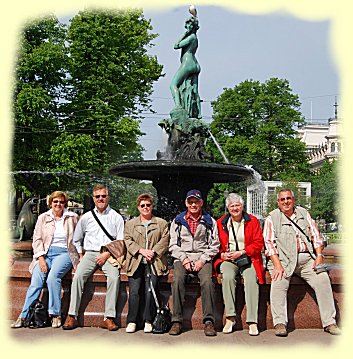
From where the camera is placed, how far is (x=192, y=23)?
11820mm

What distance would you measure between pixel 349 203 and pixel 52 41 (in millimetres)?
21496

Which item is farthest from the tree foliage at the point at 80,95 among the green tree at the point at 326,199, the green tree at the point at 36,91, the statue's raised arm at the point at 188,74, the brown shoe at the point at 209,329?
the brown shoe at the point at 209,329

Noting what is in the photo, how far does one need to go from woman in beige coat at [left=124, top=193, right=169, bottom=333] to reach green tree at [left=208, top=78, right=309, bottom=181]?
114 ft

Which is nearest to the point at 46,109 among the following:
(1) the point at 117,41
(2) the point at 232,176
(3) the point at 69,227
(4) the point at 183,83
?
(1) the point at 117,41

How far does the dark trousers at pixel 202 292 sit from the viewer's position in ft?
20.2

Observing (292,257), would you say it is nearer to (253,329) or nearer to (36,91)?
(253,329)

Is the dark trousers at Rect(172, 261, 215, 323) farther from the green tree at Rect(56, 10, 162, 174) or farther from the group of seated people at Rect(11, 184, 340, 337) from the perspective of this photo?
the green tree at Rect(56, 10, 162, 174)

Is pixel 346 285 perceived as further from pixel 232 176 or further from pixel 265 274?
pixel 232 176

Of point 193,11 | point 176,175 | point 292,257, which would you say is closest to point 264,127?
point 193,11

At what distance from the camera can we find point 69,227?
6.88 metres

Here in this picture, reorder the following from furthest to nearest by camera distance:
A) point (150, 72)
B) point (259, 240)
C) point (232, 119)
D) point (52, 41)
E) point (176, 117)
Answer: point (232, 119)
point (150, 72)
point (52, 41)
point (176, 117)
point (259, 240)

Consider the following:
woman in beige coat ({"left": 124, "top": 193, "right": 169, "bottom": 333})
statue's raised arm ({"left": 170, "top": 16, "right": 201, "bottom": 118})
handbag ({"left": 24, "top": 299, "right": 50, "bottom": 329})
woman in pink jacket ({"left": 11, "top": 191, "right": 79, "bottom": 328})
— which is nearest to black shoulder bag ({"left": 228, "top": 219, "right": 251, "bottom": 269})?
woman in beige coat ({"left": 124, "top": 193, "right": 169, "bottom": 333})

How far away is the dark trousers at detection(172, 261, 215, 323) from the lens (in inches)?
→ 243

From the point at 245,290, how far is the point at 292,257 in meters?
0.72
